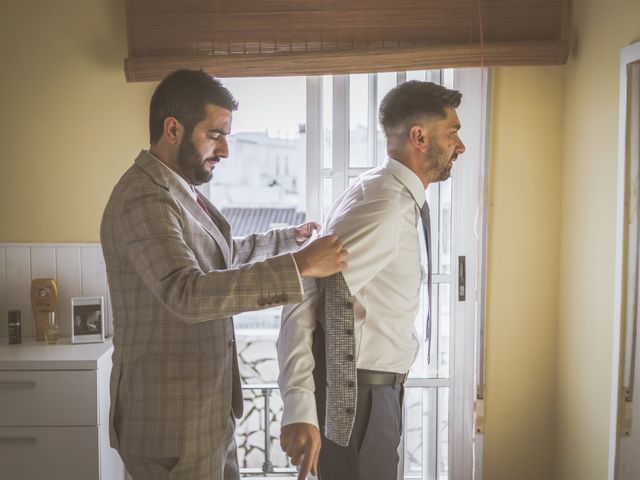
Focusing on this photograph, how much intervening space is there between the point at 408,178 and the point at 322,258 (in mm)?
468

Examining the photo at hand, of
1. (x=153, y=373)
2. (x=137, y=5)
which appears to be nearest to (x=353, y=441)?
(x=153, y=373)

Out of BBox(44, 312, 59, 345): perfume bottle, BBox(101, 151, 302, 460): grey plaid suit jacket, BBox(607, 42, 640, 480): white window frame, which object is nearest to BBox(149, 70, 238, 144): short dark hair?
BBox(101, 151, 302, 460): grey plaid suit jacket

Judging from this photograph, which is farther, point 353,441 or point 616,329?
point 616,329

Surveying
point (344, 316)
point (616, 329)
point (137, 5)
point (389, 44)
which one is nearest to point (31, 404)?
point (344, 316)

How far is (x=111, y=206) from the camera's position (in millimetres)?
1528

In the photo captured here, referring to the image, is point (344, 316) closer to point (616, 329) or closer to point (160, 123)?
point (160, 123)

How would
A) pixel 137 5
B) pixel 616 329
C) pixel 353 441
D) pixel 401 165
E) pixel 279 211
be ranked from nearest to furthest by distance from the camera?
pixel 353 441
pixel 401 165
pixel 616 329
pixel 137 5
pixel 279 211

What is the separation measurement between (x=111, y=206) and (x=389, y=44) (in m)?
1.41

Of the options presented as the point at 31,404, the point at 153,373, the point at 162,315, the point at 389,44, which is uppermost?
the point at 389,44

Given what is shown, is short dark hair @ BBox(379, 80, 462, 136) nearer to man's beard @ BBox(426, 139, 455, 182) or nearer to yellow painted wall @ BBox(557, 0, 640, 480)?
man's beard @ BBox(426, 139, 455, 182)

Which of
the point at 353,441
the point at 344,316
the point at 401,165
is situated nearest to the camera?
the point at 344,316

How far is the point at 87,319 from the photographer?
255 centimetres

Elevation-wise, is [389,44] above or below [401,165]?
above

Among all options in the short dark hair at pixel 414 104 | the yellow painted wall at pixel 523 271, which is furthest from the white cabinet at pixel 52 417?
the yellow painted wall at pixel 523 271
